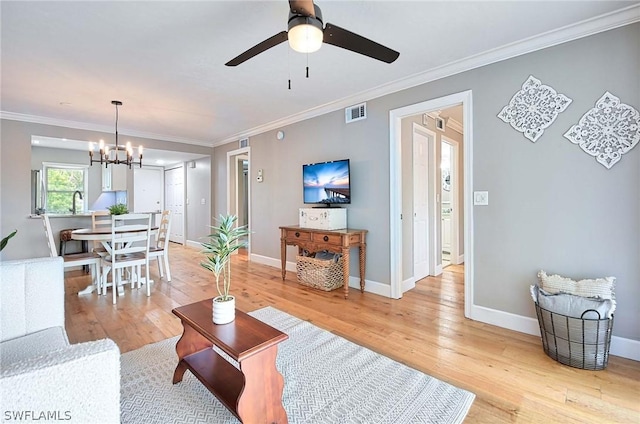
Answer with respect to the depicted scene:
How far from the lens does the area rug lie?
150 centimetres

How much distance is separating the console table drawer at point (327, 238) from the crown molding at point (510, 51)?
66.0 inches

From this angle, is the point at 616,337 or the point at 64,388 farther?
the point at 616,337

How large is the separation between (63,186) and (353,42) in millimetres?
7863

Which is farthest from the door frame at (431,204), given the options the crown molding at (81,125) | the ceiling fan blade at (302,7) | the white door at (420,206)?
the crown molding at (81,125)

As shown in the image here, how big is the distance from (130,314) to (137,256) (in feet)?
3.39

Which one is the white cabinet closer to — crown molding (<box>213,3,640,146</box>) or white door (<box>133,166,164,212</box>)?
Result: white door (<box>133,166,164,212</box>)

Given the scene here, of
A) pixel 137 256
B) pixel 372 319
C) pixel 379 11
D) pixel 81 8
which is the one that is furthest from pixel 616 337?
pixel 137 256

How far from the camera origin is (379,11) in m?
2.01

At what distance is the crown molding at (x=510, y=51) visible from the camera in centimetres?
203

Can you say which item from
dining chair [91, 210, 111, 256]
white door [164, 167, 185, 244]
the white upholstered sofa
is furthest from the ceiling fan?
white door [164, 167, 185, 244]

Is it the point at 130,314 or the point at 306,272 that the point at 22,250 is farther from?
the point at 306,272

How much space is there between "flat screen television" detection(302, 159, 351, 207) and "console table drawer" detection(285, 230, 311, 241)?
512 millimetres

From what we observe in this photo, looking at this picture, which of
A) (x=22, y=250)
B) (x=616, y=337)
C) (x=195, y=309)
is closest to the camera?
(x=195, y=309)

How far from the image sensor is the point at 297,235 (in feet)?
12.4
